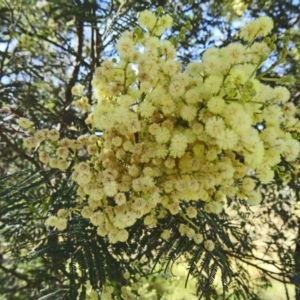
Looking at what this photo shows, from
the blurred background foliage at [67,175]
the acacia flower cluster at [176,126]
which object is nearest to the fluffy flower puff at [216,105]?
the acacia flower cluster at [176,126]

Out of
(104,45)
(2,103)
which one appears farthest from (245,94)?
(2,103)

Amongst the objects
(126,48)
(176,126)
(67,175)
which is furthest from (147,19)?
(67,175)

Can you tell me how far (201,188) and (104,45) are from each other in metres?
0.98

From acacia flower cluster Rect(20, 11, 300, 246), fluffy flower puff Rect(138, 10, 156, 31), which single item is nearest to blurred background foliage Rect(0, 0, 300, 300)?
acacia flower cluster Rect(20, 11, 300, 246)

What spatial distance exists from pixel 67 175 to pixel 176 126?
485mm

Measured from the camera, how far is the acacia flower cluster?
885 millimetres

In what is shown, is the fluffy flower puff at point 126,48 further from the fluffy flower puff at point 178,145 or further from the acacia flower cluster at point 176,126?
the fluffy flower puff at point 178,145

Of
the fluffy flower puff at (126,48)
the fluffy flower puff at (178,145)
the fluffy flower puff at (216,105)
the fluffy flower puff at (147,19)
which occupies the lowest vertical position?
the fluffy flower puff at (178,145)

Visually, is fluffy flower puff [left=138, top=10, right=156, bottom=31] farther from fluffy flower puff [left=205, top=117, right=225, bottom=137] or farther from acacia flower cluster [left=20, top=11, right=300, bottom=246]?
fluffy flower puff [left=205, top=117, right=225, bottom=137]

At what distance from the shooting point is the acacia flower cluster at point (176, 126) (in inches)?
34.9

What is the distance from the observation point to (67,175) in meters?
1.34

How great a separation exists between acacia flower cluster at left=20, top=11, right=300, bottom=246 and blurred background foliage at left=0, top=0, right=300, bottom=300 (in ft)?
0.90

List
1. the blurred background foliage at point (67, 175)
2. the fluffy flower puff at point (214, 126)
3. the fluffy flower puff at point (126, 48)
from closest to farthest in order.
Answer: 1. the fluffy flower puff at point (214, 126)
2. the fluffy flower puff at point (126, 48)
3. the blurred background foliage at point (67, 175)

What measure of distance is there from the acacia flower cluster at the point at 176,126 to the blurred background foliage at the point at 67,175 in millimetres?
273
